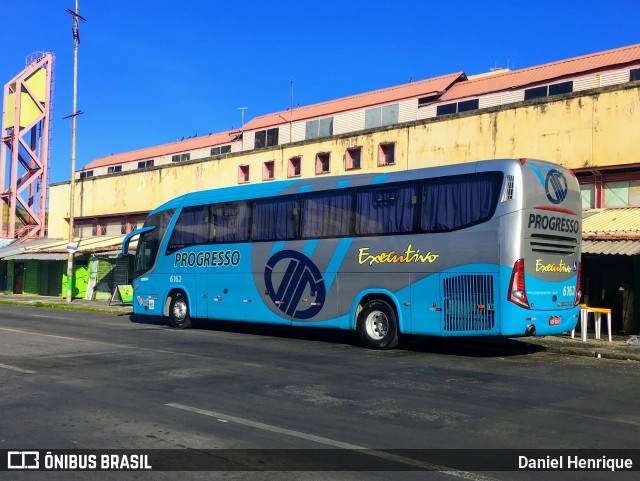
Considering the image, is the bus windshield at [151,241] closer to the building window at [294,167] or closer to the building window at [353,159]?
the building window at [353,159]

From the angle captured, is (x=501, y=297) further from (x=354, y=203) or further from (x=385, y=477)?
(x=385, y=477)

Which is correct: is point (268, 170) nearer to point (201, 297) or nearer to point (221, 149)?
point (221, 149)

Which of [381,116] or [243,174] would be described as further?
[243,174]

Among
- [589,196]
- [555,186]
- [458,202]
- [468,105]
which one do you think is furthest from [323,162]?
[555,186]

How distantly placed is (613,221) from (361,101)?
1796cm

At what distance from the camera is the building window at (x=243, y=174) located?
32.7 meters

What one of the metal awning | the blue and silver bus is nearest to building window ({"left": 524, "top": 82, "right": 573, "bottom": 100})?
the blue and silver bus

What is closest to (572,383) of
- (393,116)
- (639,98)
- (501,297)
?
(501,297)

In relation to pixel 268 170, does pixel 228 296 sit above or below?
below

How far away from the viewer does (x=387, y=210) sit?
46.9 feet

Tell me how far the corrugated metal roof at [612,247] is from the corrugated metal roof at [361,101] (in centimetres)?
1532

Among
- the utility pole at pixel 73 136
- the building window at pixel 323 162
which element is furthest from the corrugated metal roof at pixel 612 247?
the utility pole at pixel 73 136

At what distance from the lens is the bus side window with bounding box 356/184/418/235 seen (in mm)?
13852

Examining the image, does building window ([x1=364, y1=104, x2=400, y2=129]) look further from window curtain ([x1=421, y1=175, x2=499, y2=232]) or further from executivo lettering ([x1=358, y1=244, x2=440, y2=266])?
window curtain ([x1=421, y1=175, x2=499, y2=232])
